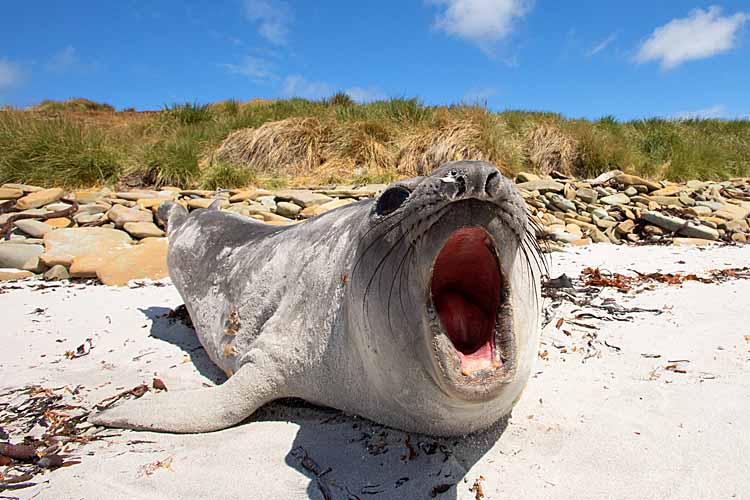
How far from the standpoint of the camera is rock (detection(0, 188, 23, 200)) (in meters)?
8.53

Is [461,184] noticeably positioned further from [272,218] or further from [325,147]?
[325,147]

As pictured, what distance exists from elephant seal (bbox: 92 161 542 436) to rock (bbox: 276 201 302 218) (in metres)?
5.11

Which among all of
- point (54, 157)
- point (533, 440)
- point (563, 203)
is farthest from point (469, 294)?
point (54, 157)

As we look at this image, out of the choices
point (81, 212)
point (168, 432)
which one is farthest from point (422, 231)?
Answer: point (81, 212)

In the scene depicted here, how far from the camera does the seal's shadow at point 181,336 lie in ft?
10.5

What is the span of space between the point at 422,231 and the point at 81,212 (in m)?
8.09

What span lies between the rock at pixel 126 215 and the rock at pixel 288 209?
74.4 inches

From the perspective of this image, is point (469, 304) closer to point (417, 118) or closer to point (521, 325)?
point (521, 325)

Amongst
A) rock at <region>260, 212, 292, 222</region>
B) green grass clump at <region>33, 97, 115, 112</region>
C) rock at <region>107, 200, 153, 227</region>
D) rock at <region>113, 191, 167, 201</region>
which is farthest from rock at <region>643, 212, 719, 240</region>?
green grass clump at <region>33, 97, 115, 112</region>

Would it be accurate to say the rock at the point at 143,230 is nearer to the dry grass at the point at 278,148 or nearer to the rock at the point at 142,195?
the rock at the point at 142,195

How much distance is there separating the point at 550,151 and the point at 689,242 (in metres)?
5.48

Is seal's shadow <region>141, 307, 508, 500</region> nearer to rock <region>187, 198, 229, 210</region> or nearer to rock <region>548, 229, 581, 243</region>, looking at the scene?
rock <region>548, 229, 581, 243</region>

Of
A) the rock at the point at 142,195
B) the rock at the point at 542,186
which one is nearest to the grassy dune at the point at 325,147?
the rock at the point at 142,195

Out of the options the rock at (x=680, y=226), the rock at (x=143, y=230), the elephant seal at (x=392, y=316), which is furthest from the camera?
the rock at (x=680, y=226)
